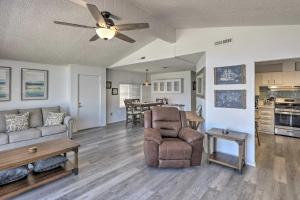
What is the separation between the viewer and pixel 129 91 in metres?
8.09

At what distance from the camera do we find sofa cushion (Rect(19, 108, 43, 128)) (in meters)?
4.40

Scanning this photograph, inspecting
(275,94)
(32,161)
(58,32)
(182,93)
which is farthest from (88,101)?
(275,94)

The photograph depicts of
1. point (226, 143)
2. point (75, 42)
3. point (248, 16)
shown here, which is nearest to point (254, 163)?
point (226, 143)

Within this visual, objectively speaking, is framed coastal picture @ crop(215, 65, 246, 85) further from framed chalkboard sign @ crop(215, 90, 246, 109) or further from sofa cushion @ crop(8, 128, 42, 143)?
sofa cushion @ crop(8, 128, 42, 143)

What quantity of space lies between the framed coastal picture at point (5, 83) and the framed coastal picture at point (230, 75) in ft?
17.1

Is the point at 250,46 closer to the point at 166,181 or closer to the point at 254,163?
the point at 254,163

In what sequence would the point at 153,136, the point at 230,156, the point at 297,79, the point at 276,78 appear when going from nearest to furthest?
the point at 153,136 → the point at 230,156 → the point at 297,79 → the point at 276,78

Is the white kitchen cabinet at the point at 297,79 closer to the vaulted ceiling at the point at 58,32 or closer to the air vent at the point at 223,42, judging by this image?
the air vent at the point at 223,42

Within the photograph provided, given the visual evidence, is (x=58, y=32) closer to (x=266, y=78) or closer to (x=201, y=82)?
(x=201, y=82)

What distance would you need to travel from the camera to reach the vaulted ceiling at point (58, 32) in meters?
2.82

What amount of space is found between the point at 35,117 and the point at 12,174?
8.49ft

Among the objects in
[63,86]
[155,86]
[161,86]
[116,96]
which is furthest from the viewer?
[155,86]

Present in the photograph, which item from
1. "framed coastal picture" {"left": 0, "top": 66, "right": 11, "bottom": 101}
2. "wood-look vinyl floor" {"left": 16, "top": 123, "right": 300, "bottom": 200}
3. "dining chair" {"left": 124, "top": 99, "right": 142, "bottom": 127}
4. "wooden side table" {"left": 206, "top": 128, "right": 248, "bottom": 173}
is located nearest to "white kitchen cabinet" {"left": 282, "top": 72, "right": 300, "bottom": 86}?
"wood-look vinyl floor" {"left": 16, "top": 123, "right": 300, "bottom": 200}

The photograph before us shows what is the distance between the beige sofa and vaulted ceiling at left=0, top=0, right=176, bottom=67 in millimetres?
1460
